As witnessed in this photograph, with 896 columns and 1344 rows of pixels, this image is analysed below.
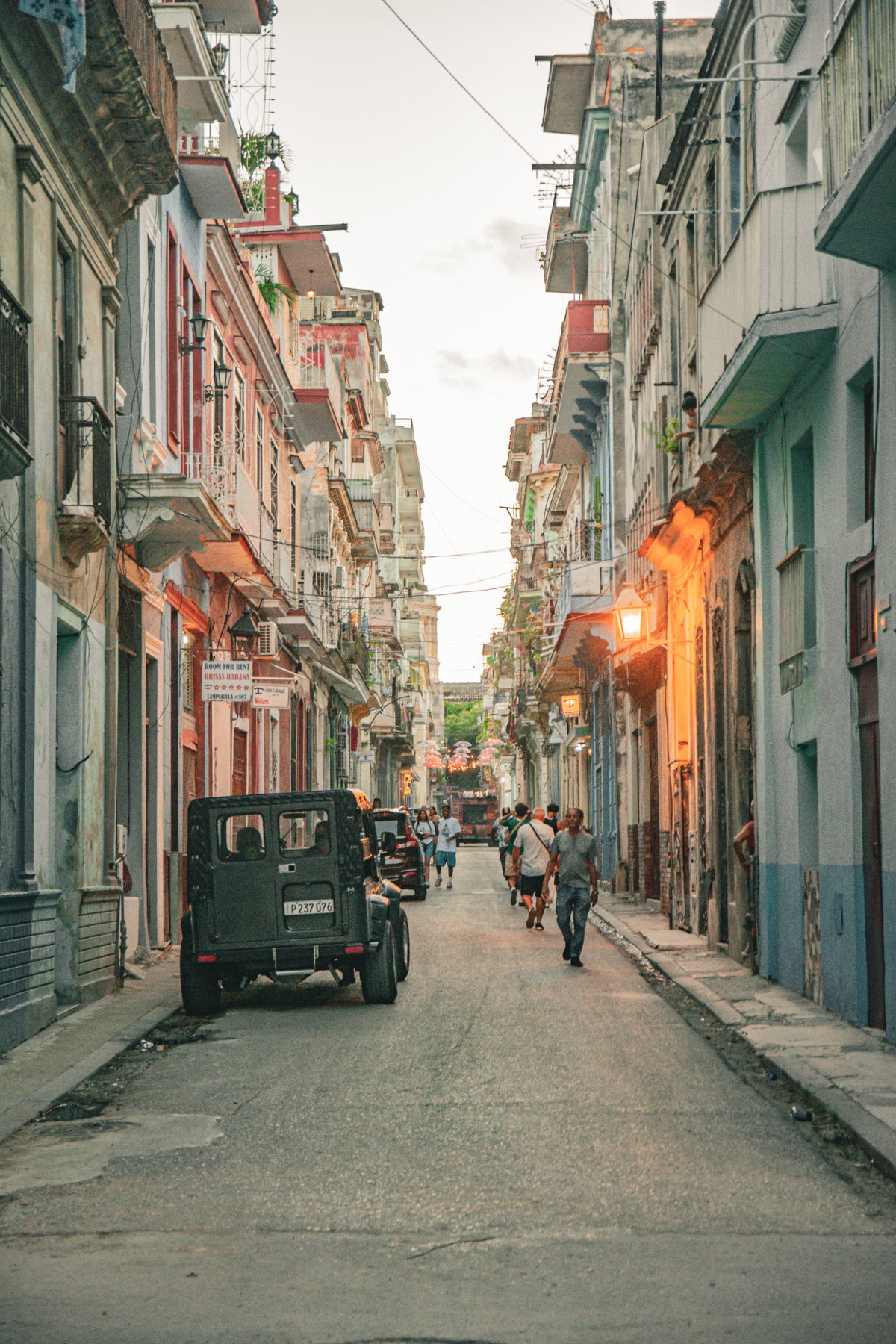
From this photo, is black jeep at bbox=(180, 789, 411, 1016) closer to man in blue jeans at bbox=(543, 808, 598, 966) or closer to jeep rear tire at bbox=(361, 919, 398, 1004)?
jeep rear tire at bbox=(361, 919, 398, 1004)

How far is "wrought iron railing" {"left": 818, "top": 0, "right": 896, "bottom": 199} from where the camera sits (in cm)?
1050

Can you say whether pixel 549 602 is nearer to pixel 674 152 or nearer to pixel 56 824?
pixel 674 152

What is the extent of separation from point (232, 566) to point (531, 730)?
43.6 m

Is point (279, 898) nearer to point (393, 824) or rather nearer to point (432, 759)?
point (393, 824)

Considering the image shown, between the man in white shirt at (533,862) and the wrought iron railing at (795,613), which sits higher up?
the wrought iron railing at (795,613)

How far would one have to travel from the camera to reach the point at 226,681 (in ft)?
73.4

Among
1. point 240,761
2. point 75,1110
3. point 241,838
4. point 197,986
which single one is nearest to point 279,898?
point 241,838

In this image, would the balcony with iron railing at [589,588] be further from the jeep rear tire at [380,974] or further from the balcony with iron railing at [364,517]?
the balcony with iron railing at [364,517]

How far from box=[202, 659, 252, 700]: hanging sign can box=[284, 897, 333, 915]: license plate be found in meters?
7.79

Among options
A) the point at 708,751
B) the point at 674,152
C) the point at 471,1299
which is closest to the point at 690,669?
the point at 708,751

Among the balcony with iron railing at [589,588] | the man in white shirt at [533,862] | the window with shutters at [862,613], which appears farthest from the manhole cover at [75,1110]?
the balcony with iron railing at [589,588]

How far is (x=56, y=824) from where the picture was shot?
1448 centimetres

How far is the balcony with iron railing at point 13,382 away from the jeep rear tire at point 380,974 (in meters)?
5.48

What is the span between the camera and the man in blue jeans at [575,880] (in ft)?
60.5
